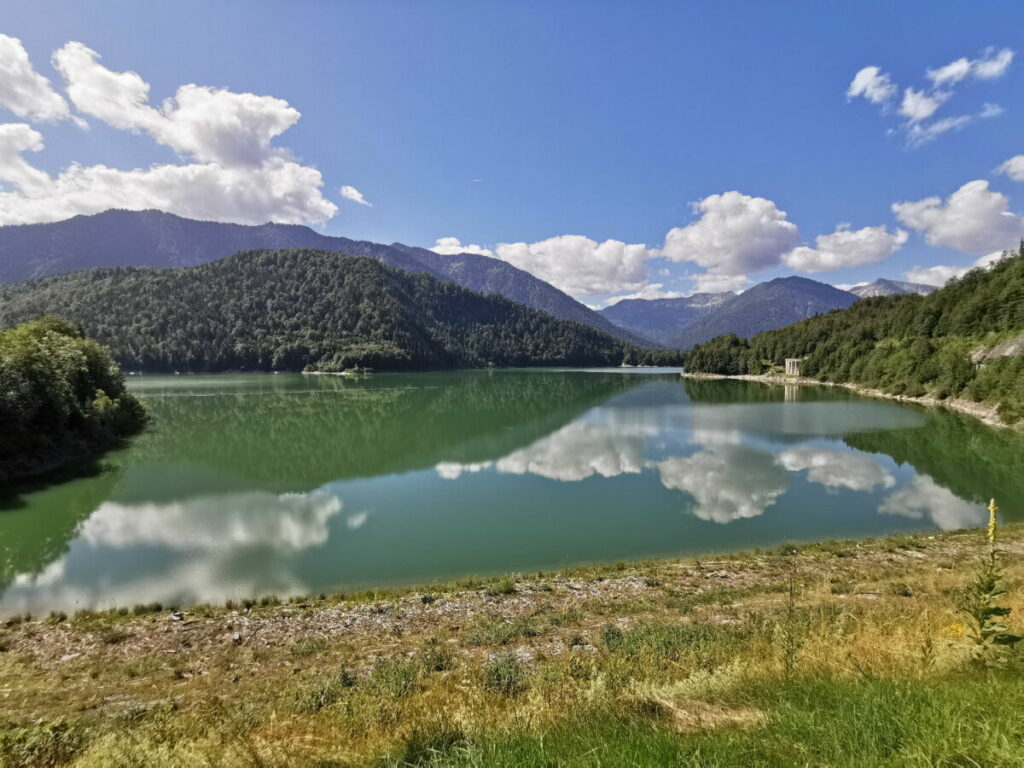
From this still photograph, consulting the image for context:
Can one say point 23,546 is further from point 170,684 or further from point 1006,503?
point 1006,503

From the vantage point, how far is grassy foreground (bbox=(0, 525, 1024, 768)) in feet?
12.7

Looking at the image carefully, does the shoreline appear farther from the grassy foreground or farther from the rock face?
the grassy foreground

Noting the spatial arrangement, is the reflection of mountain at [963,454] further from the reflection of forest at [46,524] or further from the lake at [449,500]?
the reflection of forest at [46,524]

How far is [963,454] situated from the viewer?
1368 inches

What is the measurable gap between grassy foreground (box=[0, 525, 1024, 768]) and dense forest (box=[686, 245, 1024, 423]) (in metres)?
52.0

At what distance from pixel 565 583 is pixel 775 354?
473 ft

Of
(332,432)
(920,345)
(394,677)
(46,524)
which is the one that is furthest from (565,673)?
(920,345)

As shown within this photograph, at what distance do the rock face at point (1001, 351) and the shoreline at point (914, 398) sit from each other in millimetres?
6342

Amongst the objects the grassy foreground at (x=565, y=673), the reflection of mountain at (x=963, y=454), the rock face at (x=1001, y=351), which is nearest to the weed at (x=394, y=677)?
the grassy foreground at (x=565, y=673)

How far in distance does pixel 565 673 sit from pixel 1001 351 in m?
77.9

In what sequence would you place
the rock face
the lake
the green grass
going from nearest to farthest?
the green grass < the lake < the rock face

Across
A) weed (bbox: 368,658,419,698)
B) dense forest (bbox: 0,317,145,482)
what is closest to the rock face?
weed (bbox: 368,658,419,698)

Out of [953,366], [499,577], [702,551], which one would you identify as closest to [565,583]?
[499,577]

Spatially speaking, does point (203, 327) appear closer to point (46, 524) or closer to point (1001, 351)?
point (46, 524)
